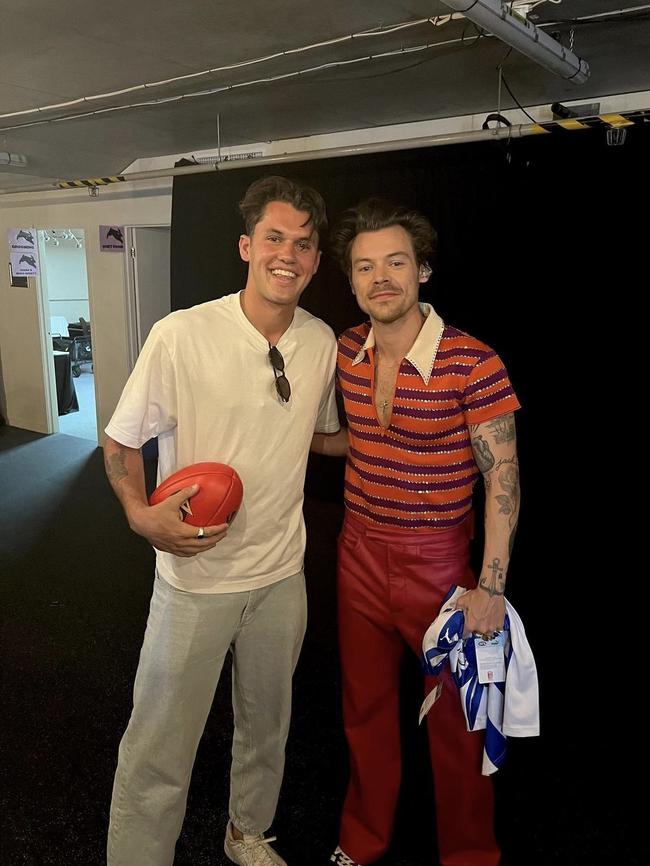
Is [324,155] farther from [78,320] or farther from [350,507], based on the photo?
[78,320]

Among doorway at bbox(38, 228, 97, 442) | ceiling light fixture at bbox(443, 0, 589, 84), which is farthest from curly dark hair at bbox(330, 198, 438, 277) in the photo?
doorway at bbox(38, 228, 97, 442)

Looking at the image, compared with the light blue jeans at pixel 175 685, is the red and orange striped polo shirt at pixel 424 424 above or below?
above

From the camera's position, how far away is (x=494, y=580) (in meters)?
1.48

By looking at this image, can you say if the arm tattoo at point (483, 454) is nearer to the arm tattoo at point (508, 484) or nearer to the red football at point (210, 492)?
the arm tattoo at point (508, 484)

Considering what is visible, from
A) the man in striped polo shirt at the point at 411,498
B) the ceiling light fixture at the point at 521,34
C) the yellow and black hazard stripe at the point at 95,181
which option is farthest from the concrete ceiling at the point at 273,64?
the man in striped polo shirt at the point at 411,498

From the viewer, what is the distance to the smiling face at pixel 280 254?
145 cm

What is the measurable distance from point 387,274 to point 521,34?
1.07 m

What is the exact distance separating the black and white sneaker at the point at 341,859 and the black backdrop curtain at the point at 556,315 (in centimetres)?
92

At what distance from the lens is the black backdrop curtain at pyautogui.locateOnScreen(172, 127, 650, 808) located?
2.28 metres

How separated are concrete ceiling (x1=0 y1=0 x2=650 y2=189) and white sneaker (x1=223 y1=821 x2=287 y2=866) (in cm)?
255

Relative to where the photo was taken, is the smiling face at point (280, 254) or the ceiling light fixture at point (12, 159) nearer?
the smiling face at point (280, 254)

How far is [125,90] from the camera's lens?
3.19 meters

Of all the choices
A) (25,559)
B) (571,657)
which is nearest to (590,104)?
(571,657)

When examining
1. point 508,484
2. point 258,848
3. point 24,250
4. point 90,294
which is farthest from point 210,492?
point 24,250
